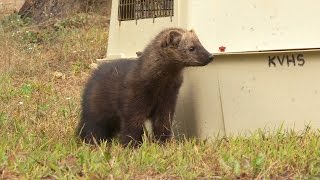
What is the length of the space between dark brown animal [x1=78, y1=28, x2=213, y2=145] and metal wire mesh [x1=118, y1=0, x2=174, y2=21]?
41cm

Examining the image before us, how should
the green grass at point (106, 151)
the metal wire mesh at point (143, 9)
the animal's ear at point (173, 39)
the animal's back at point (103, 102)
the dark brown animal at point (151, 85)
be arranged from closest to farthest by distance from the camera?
1. the green grass at point (106, 151)
2. the dark brown animal at point (151, 85)
3. the animal's ear at point (173, 39)
4. the animal's back at point (103, 102)
5. the metal wire mesh at point (143, 9)

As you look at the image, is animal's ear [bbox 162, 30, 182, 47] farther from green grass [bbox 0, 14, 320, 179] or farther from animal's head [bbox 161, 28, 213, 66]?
green grass [bbox 0, 14, 320, 179]

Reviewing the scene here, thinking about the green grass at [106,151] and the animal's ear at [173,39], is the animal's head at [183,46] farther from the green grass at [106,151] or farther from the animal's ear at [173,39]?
the green grass at [106,151]

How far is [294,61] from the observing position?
6273 mm

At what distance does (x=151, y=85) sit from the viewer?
21.3 feet

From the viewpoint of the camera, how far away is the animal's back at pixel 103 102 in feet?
22.2

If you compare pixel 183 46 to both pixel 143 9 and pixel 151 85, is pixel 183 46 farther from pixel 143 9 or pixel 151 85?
pixel 143 9

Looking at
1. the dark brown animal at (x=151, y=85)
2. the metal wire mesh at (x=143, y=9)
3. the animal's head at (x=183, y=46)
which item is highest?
the metal wire mesh at (x=143, y=9)

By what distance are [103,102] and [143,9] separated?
111cm

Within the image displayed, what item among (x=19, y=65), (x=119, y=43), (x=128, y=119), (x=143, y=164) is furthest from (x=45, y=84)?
(x=143, y=164)

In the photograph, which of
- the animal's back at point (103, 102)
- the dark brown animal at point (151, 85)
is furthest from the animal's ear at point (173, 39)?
the animal's back at point (103, 102)

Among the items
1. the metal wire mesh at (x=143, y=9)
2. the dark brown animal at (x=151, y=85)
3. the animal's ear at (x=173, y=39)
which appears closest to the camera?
the dark brown animal at (x=151, y=85)

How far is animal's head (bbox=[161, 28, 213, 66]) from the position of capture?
6.44 meters

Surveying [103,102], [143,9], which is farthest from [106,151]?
[143,9]
